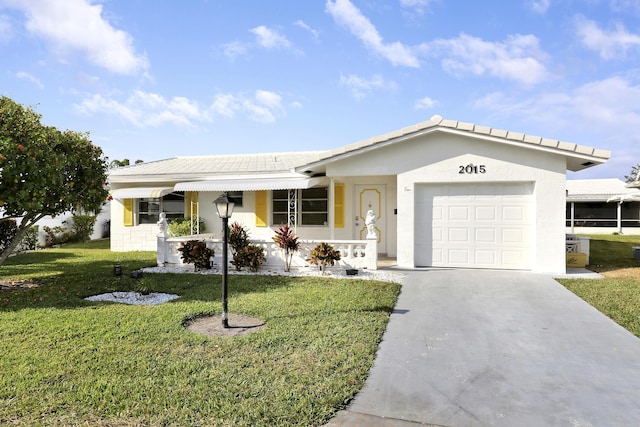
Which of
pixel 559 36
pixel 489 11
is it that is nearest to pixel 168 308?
pixel 489 11

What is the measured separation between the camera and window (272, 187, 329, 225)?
17141 mm

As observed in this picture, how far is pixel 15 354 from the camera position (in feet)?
17.8

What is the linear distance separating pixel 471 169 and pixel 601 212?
27.2 meters

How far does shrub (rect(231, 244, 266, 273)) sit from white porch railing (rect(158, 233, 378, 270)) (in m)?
0.57

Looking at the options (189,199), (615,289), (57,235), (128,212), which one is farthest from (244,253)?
(57,235)

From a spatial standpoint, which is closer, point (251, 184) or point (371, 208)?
point (251, 184)

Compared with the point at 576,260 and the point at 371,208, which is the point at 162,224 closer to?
the point at 371,208

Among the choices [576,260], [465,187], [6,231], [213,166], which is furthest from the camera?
[213,166]

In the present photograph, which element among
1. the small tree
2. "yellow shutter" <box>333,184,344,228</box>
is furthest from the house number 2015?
the small tree

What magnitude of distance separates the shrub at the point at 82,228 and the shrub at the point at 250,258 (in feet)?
58.3

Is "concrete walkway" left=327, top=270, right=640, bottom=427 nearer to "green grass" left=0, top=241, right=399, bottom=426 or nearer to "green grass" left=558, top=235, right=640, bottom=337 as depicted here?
"green grass" left=558, top=235, right=640, bottom=337

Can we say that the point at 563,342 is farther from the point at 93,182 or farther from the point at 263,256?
the point at 93,182

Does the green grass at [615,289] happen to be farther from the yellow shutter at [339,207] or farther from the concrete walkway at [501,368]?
the yellow shutter at [339,207]

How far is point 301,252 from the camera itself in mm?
13031
